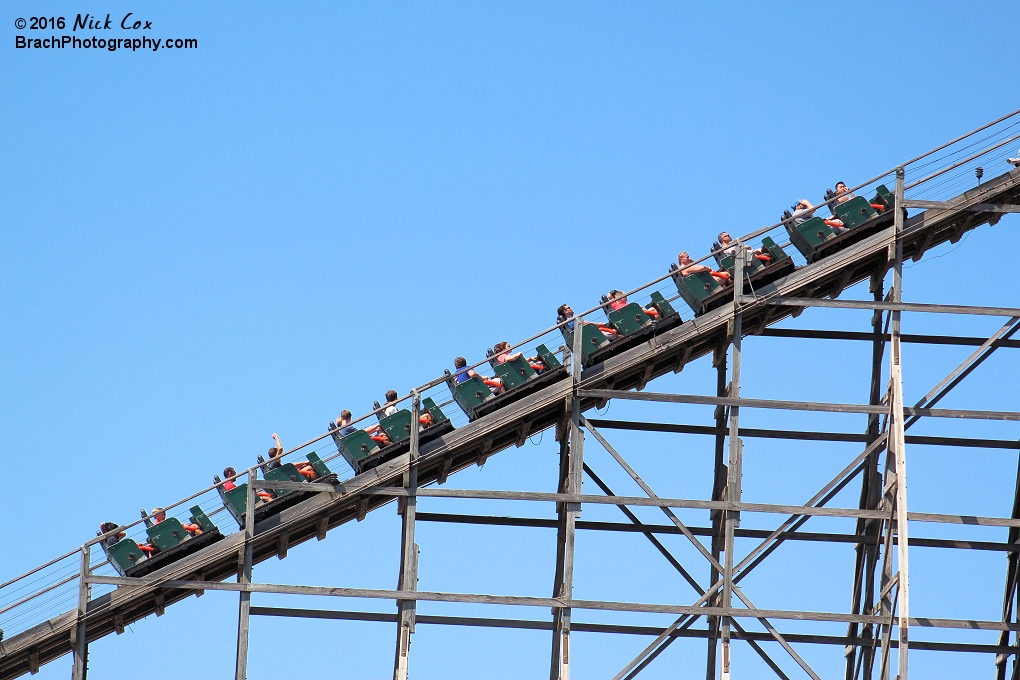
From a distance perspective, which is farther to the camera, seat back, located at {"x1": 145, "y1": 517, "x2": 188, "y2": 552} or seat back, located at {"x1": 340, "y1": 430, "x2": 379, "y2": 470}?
seat back, located at {"x1": 340, "y1": 430, "x2": 379, "y2": 470}

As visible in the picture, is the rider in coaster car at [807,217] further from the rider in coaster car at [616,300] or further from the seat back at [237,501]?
the seat back at [237,501]

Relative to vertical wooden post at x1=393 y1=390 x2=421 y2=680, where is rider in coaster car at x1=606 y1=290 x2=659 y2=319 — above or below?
above

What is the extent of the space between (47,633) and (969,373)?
1775 centimetres

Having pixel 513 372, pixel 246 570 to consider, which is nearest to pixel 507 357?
pixel 513 372

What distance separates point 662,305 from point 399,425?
5.40m

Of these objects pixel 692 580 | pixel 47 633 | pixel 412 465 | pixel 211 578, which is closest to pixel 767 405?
pixel 692 580

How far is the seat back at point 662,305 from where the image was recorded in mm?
31359

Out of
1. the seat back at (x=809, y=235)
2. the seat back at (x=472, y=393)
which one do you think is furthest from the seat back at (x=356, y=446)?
the seat back at (x=809, y=235)

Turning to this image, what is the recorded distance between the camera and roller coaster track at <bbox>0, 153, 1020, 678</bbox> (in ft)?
99.1

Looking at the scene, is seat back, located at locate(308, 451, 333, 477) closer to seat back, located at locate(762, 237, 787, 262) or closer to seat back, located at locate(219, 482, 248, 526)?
seat back, located at locate(219, 482, 248, 526)

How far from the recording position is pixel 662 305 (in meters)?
31.4

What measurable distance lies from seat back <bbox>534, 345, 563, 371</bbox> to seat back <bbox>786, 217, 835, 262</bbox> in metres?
5.03

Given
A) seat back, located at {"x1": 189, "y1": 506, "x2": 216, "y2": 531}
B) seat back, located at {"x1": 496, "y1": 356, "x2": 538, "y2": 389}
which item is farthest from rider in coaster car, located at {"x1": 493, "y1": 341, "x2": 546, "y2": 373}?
seat back, located at {"x1": 189, "y1": 506, "x2": 216, "y2": 531}

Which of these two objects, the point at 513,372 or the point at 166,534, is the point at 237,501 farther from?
the point at 513,372
